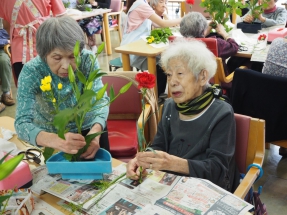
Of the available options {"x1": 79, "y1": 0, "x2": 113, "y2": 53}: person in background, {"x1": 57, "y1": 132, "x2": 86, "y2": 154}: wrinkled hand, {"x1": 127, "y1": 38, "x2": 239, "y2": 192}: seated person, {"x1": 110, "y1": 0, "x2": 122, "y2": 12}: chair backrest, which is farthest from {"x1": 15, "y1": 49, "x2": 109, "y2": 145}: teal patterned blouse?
{"x1": 110, "y1": 0, "x2": 122, "y2": 12}: chair backrest

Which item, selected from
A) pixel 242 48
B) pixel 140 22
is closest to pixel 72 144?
pixel 242 48

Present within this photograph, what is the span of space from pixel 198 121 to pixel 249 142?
257mm

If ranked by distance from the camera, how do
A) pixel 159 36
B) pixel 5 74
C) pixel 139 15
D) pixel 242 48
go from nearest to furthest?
pixel 242 48 → pixel 159 36 → pixel 139 15 → pixel 5 74

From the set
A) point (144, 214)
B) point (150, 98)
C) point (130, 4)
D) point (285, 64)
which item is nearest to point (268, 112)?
point (285, 64)

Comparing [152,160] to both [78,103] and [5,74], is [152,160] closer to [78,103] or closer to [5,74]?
[78,103]

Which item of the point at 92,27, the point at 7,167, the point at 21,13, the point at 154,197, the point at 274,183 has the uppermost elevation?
the point at 21,13

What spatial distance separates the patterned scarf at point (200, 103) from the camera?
1.43m

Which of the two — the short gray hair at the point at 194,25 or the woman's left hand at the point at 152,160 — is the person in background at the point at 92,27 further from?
the woman's left hand at the point at 152,160

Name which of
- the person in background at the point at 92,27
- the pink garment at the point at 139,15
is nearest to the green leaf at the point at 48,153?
the pink garment at the point at 139,15

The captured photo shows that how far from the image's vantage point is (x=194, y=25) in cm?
281

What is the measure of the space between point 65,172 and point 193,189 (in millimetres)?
482

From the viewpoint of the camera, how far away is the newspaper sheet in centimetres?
103

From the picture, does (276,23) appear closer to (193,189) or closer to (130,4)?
(130,4)

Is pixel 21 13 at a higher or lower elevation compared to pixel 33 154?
higher
